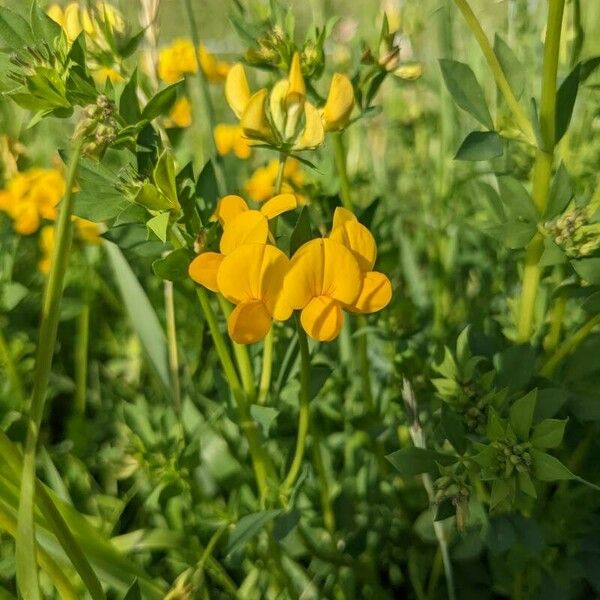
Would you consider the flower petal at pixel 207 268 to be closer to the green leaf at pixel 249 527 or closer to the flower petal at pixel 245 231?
the flower petal at pixel 245 231

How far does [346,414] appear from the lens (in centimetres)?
143

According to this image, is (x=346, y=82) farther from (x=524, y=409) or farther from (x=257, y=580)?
(x=257, y=580)

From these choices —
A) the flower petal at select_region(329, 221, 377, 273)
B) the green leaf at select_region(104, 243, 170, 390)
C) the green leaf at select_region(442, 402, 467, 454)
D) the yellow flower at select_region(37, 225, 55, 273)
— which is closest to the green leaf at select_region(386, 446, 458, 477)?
the green leaf at select_region(442, 402, 467, 454)

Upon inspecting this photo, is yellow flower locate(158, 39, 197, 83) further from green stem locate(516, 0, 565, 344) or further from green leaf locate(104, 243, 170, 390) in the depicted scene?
green stem locate(516, 0, 565, 344)

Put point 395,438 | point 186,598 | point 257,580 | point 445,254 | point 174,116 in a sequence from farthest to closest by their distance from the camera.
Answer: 1. point 174,116
2. point 445,254
3. point 395,438
4. point 257,580
5. point 186,598

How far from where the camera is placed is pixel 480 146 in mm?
919

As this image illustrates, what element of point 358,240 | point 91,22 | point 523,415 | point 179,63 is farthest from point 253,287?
point 179,63

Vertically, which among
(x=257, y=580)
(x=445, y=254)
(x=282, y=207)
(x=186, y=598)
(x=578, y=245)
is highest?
(x=282, y=207)

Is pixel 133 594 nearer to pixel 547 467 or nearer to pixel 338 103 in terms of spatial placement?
pixel 547 467

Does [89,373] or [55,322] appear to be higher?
[55,322]

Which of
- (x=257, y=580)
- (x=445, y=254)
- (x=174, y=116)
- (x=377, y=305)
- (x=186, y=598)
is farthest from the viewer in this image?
(x=174, y=116)

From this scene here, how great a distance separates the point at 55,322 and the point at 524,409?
1.71ft

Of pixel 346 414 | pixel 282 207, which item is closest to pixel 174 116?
pixel 346 414

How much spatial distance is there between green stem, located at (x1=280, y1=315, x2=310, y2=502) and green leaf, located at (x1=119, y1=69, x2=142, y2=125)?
301mm
